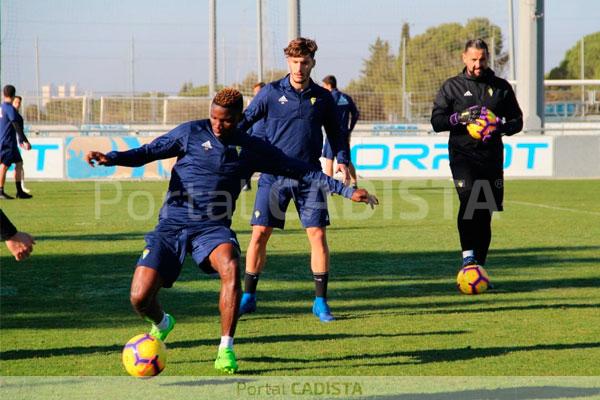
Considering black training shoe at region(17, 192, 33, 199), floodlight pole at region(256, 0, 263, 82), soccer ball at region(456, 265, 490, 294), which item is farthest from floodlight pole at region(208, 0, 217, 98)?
soccer ball at region(456, 265, 490, 294)

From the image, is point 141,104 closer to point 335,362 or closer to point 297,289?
point 297,289

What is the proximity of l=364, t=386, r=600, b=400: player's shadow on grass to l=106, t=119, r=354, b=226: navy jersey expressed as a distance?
1.61m

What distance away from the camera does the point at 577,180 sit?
2794cm

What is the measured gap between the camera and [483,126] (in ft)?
32.0

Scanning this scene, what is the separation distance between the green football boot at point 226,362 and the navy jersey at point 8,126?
638 inches

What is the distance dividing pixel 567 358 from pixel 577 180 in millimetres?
21738

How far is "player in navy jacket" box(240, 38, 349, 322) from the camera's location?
873 centimetres

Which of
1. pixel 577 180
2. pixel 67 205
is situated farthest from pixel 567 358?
pixel 577 180

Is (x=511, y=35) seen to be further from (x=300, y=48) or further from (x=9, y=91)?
(x=300, y=48)

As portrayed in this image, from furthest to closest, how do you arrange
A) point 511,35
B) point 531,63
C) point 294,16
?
point 511,35 → point 531,63 → point 294,16

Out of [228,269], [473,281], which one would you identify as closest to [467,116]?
[473,281]

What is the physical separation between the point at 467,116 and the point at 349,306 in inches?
81.5

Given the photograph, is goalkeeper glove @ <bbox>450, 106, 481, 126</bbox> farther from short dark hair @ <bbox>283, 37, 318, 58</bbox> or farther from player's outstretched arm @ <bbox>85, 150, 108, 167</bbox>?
player's outstretched arm @ <bbox>85, 150, 108, 167</bbox>

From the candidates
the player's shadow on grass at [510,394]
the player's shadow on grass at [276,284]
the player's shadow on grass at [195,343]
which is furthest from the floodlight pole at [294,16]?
the player's shadow on grass at [510,394]
